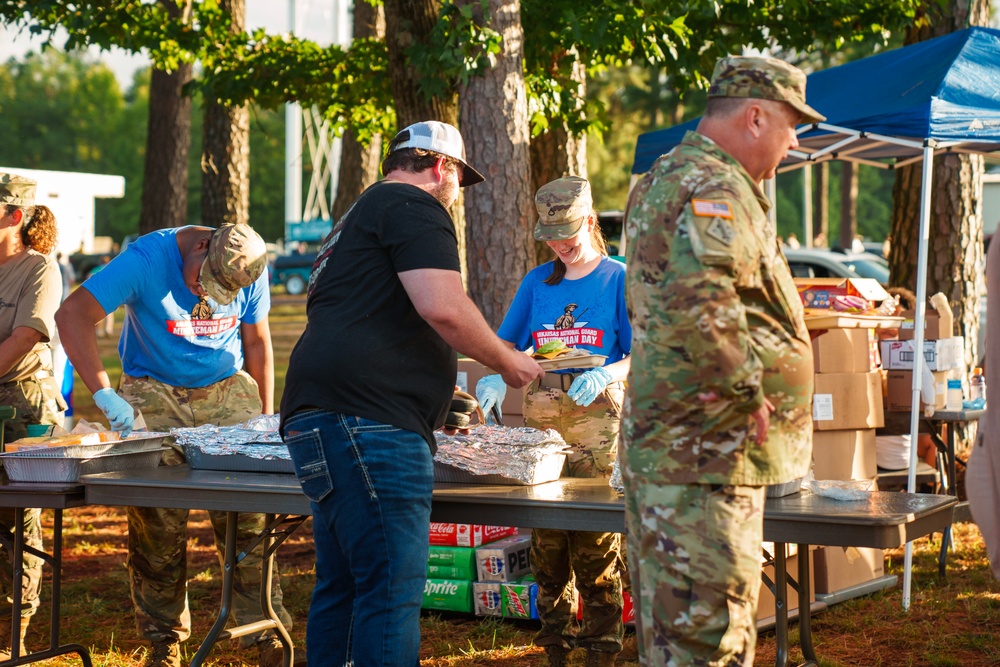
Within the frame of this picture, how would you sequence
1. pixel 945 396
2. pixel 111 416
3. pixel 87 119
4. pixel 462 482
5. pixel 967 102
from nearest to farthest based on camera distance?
pixel 462 482 < pixel 111 416 < pixel 967 102 < pixel 945 396 < pixel 87 119

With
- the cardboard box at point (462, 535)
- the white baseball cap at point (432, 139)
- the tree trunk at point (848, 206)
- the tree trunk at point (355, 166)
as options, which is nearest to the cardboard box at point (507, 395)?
the cardboard box at point (462, 535)

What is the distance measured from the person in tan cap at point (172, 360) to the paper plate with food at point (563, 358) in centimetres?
115

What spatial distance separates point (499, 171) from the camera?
6273mm

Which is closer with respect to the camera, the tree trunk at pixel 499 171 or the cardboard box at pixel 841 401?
the cardboard box at pixel 841 401

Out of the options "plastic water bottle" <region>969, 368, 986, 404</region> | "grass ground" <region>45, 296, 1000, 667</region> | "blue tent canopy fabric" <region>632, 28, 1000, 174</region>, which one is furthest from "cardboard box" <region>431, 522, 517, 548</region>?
"plastic water bottle" <region>969, 368, 986, 404</region>

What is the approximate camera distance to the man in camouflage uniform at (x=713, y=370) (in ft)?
7.73

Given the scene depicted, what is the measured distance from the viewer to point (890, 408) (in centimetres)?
598

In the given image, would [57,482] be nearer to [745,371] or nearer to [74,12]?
[745,371]

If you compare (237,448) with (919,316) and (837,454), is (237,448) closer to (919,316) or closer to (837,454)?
(837,454)

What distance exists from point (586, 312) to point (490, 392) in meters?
0.44

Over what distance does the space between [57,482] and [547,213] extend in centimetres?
189

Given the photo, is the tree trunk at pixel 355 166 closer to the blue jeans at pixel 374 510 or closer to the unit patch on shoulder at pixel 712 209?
the blue jeans at pixel 374 510

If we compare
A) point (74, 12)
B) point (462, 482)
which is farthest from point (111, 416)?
point (74, 12)

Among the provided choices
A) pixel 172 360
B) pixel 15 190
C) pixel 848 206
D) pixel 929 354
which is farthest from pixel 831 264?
pixel 848 206
